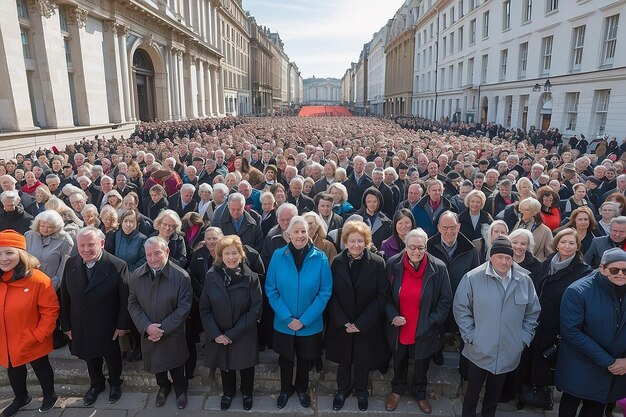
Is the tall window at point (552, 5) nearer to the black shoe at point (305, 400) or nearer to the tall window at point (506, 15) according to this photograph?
the tall window at point (506, 15)

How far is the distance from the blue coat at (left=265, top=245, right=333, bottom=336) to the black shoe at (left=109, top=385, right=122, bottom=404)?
1.93m

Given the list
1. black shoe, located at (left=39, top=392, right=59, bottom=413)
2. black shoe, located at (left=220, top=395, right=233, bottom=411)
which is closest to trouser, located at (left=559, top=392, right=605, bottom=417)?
black shoe, located at (left=220, top=395, right=233, bottom=411)

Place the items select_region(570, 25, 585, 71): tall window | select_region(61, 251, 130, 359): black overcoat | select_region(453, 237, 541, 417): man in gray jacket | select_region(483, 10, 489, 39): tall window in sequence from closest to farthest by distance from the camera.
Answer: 1. select_region(453, 237, 541, 417): man in gray jacket
2. select_region(61, 251, 130, 359): black overcoat
3. select_region(570, 25, 585, 71): tall window
4. select_region(483, 10, 489, 39): tall window

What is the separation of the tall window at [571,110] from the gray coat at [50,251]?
23.5 m

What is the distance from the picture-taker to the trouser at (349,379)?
13.8ft

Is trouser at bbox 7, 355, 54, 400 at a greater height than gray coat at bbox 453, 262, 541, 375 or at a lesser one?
lesser

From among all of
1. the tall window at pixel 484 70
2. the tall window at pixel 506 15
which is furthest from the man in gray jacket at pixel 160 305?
the tall window at pixel 484 70

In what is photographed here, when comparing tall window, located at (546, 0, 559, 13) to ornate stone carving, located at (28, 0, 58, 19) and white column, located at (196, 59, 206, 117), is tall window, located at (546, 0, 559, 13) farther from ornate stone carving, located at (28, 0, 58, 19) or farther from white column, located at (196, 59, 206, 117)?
white column, located at (196, 59, 206, 117)

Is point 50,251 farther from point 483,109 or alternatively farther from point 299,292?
point 483,109

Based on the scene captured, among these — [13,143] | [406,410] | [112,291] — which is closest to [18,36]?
[13,143]

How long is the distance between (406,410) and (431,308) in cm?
112

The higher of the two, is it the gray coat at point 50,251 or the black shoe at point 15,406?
the gray coat at point 50,251

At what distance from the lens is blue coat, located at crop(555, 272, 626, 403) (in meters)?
3.36

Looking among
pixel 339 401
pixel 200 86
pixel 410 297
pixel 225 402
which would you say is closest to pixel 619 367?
pixel 410 297
